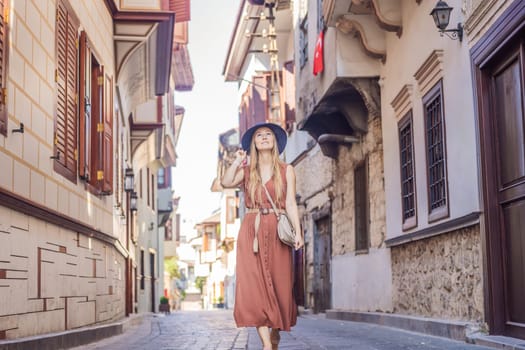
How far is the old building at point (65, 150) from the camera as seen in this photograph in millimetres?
7475

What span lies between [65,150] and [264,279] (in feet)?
13.0

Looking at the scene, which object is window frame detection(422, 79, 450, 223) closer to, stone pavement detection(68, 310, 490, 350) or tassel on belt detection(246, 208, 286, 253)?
stone pavement detection(68, 310, 490, 350)

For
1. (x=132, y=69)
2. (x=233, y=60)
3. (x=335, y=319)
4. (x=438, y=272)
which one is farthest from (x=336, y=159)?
(x=233, y=60)

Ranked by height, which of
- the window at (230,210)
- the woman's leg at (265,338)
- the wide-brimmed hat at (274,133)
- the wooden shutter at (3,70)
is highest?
the window at (230,210)

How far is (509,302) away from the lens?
26.9 ft

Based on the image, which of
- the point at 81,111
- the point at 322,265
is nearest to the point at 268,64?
the point at 322,265

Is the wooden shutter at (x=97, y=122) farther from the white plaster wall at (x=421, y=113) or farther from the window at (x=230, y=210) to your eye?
the window at (x=230, y=210)

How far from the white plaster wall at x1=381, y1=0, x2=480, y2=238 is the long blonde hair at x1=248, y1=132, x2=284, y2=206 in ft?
8.48

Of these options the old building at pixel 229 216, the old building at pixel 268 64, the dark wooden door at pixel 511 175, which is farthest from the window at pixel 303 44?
the old building at pixel 229 216

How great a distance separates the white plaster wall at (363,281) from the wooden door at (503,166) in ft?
17.4

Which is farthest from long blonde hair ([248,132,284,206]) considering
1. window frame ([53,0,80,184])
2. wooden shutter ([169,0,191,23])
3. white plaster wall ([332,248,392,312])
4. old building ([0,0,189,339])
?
wooden shutter ([169,0,191,23])

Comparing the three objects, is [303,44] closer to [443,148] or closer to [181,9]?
[181,9]

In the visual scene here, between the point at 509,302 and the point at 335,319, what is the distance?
9228 mm

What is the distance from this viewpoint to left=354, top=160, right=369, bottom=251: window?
16.1 metres
